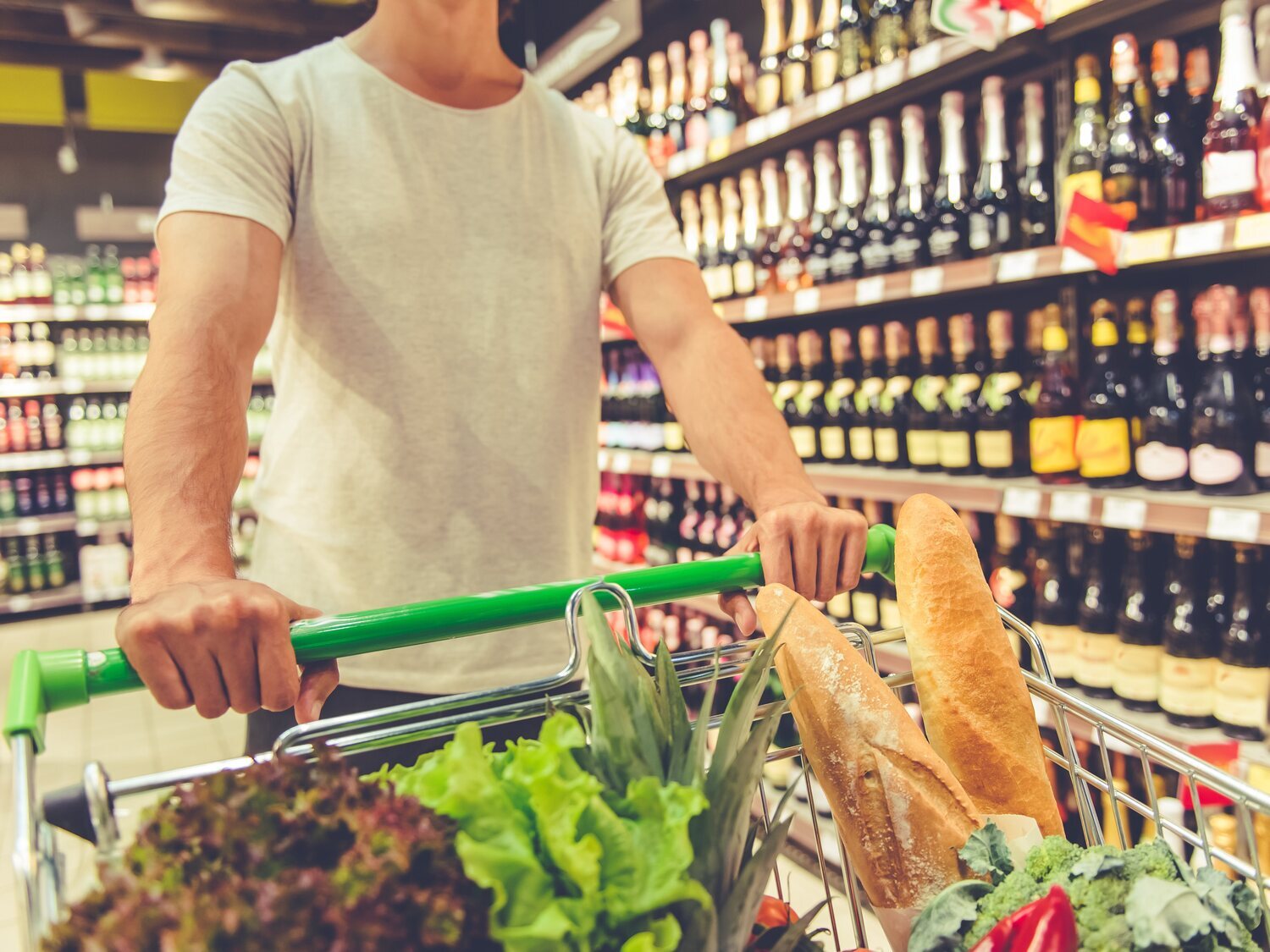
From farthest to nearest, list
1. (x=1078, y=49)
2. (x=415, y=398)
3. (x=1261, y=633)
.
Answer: (x=1078, y=49) < (x=1261, y=633) < (x=415, y=398)

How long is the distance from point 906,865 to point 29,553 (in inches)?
273

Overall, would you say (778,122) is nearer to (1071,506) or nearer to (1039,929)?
(1071,506)

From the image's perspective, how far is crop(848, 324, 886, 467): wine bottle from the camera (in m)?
2.75

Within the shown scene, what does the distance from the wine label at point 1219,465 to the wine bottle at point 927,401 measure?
0.67 meters

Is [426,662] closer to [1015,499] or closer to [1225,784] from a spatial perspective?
[1225,784]

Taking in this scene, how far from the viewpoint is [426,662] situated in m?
1.33

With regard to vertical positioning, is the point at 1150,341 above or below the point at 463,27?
below

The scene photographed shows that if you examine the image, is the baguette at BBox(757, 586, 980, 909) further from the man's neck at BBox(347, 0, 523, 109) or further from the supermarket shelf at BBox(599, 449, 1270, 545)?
the supermarket shelf at BBox(599, 449, 1270, 545)

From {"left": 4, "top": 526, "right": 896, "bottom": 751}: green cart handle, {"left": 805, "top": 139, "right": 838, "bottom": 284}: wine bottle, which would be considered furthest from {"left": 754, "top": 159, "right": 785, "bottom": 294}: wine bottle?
{"left": 4, "top": 526, "right": 896, "bottom": 751}: green cart handle

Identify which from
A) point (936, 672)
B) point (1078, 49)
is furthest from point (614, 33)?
point (936, 672)

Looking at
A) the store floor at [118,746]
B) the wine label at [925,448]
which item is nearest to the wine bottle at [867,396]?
the wine label at [925,448]

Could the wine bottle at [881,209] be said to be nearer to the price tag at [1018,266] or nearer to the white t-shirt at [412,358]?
the price tag at [1018,266]

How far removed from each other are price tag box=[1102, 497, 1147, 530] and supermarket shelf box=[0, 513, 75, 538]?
6302 mm

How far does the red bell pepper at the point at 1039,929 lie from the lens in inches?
22.5
